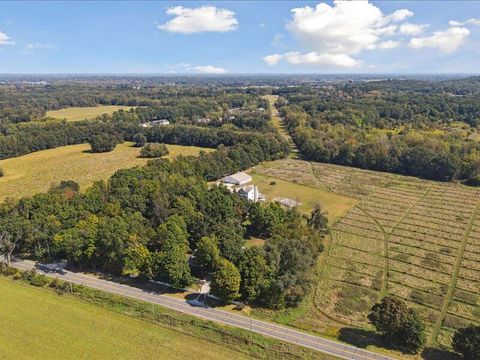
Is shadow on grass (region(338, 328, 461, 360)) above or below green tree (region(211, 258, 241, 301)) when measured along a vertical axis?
below

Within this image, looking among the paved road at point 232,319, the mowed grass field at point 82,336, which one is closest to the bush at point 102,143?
the paved road at point 232,319

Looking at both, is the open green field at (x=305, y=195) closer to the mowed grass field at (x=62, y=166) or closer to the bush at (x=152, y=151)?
the bush at (x=152, y=151)

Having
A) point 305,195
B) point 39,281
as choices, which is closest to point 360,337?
point 39,281

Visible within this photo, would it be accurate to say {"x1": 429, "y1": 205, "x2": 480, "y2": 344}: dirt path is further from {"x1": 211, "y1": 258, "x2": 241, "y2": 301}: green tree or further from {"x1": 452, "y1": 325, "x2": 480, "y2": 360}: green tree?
{"x1": 211, "y1": 258, "x2": 241, "y2": 301}: green tree

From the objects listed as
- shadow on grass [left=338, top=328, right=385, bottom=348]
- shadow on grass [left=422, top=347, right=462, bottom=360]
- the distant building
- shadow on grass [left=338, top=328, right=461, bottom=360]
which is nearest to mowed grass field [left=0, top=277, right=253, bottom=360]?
shadow on grass [left=338, top=328, right=385, bottom=348]

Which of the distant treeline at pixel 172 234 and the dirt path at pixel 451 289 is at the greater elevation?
the distant treeline at pixel 172 234

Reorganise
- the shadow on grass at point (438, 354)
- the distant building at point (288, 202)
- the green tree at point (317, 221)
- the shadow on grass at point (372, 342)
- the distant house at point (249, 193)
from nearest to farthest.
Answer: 1. the shadow on grass at point (438, 354)
2. the shadow on grass at point (372, 342)
3. the green tree at point (317, 221)
4. the distant house at point (249, 193)
5. the distant building at point (288, 202)

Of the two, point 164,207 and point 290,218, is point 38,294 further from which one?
point 290,218
